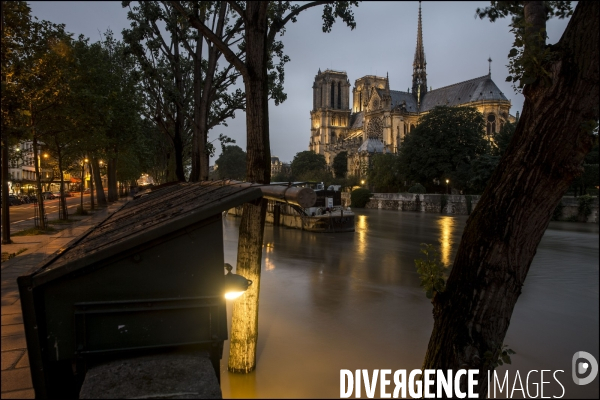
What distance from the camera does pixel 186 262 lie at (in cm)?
324

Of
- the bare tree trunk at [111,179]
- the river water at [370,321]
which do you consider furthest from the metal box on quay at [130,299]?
the bare tree trunk at [111,179]

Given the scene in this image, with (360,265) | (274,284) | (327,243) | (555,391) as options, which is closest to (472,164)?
(327,243)

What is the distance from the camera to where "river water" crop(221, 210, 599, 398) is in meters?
7.21

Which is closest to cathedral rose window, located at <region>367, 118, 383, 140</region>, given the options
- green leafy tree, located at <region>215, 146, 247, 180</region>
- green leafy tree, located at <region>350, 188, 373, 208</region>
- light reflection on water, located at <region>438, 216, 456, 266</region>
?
green leafy tree, located at <region>215, 146, 247, 180</region>

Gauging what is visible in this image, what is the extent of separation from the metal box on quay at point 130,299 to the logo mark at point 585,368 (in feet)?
21.2

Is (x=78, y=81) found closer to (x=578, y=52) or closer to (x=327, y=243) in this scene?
(x=327, y=243)

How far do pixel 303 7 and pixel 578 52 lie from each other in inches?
229

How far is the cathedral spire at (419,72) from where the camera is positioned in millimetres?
128500

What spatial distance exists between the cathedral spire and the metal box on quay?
431ft

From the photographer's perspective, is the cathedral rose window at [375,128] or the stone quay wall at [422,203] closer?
the stone quay wall at [422,203]

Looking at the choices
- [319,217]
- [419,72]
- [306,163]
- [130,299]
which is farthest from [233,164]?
[130,299]

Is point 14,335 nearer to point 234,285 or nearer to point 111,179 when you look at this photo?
point 234,285

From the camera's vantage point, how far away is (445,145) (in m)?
59.6

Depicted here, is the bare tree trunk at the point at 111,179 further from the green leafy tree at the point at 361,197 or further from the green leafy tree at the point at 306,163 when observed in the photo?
the green leafy tree at the point at 306,163
